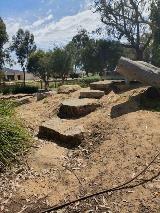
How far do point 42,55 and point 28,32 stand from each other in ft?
22.2

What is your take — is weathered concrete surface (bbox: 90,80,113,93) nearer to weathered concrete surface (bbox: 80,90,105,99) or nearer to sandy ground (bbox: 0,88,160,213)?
weathered concrete surface (bbox: 80,90,105,99)

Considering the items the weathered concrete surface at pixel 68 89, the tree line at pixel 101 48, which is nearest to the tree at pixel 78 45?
the tree line at pixel 101 48

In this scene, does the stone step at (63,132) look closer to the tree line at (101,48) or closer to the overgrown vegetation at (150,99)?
the overgrown vegetation at (150,99)

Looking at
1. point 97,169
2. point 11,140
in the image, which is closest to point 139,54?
point 11,140

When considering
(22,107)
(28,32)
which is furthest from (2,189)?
(28,32)

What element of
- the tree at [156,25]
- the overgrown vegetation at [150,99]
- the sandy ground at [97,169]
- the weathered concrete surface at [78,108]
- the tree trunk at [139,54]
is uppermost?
the tree at [156,25]

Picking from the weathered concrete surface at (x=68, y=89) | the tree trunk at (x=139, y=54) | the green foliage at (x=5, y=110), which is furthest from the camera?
the tree trunk at (x=139, y=54)

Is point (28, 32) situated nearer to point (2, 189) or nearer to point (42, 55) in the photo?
point (42, 55)

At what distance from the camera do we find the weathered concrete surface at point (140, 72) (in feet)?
29.2

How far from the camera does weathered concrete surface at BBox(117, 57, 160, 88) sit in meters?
8.91

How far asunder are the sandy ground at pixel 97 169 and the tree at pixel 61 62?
1419 inches

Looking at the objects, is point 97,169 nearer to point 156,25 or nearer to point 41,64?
point 156,25

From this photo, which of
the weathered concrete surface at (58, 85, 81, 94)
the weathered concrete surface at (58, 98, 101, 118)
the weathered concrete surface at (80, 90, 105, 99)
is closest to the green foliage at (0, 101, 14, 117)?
the weathered concrete surface at (58, 98, 101, 118)

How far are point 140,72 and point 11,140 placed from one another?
3448 mm
